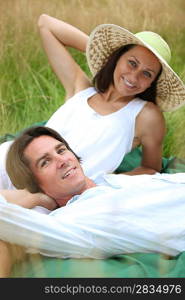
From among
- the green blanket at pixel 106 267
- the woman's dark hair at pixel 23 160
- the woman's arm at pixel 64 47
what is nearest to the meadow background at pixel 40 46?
the woman's arm at pixel 64 47

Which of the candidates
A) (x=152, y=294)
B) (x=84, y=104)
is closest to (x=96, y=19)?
(x=84, y=104)

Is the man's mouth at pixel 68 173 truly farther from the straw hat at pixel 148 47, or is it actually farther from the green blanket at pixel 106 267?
the straw hat at pixel 148 47

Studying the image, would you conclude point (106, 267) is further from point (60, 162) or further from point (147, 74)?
point (147, 74)

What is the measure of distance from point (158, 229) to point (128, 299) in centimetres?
12

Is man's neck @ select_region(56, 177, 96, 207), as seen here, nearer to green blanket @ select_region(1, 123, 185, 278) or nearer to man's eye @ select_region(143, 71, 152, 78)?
green blanket @ select_region(1, 123, 185, 278)

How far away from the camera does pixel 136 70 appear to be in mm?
1324

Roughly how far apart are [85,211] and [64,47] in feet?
1.43

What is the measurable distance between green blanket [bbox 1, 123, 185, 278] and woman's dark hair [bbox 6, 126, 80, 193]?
0.49 ft

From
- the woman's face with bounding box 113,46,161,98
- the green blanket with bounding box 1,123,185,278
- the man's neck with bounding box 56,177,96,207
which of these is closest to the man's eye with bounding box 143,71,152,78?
the woman's face with bounding box 113,46,161,98

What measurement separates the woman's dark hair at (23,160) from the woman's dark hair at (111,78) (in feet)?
0.63

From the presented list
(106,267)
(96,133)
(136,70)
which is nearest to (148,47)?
(136,70)

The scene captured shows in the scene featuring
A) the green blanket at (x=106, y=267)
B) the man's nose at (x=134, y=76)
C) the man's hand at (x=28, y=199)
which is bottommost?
the green blanket at (x=106, y=267)

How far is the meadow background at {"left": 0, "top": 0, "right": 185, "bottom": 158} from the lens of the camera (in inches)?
53.5

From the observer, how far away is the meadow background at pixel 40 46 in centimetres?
136
